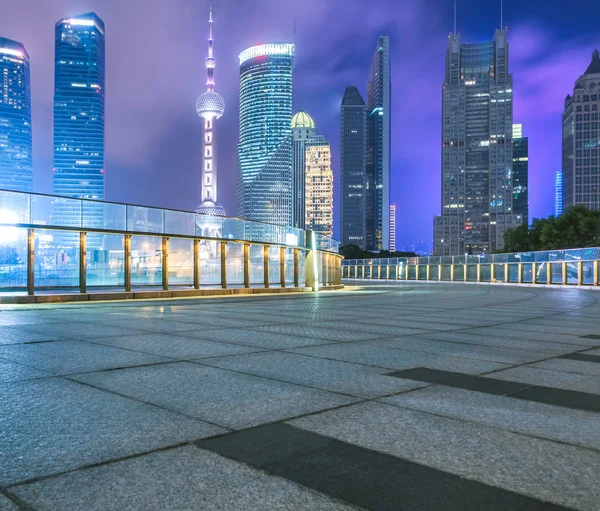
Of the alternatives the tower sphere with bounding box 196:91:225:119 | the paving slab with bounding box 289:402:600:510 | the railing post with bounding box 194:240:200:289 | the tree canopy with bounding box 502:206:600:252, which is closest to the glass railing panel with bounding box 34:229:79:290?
the railing post with bounding box 194:240:200:289

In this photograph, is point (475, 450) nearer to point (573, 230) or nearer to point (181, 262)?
point (181, 262)

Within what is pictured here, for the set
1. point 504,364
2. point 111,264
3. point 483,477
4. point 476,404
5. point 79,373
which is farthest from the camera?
point 111,264

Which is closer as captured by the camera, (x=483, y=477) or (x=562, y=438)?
(x=483, y=477)

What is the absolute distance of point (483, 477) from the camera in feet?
8.59

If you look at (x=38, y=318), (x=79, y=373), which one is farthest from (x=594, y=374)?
(x=38, y=318)

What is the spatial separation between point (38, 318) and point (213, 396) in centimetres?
775

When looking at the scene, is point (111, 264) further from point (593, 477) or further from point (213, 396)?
point (593, 477)

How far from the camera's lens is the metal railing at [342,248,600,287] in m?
39.4

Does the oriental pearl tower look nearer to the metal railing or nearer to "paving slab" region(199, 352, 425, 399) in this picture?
the metal railing

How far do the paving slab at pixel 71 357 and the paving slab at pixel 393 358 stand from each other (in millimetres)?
1894

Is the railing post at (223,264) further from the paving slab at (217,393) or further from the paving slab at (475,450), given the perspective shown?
the paving slab at (475,450)

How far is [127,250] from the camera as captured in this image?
19.2 metres

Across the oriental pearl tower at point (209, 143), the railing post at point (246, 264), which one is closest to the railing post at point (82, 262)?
the railing post at point (246, 264)

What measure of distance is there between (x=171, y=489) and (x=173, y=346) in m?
4.57
